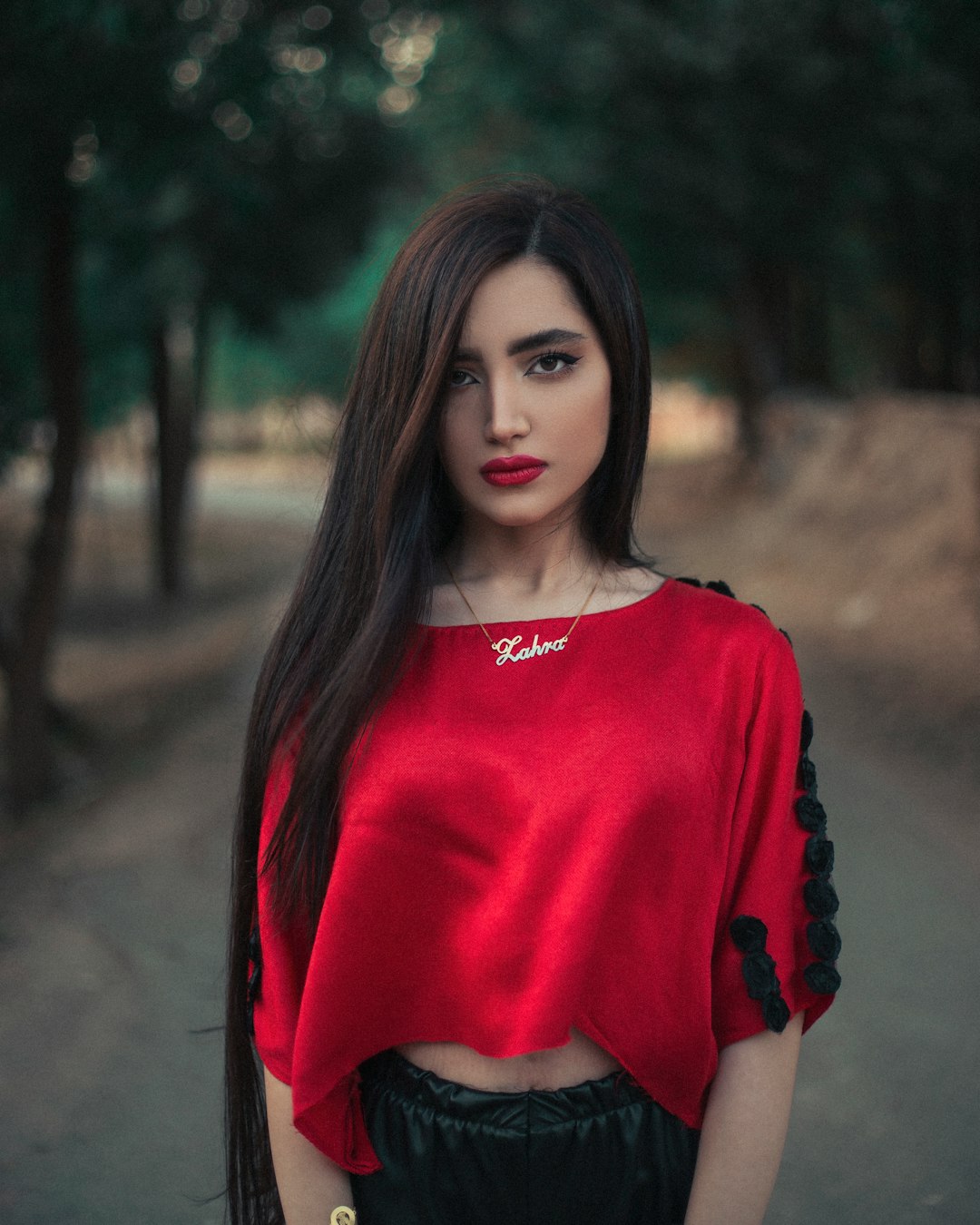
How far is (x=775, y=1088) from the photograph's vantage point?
1.61m

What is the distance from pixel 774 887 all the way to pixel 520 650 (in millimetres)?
462

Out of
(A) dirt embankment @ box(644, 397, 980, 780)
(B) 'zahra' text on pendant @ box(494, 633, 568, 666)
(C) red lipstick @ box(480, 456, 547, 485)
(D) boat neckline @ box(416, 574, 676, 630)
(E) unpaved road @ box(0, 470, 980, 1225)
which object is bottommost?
(E) unpaved road @ box(0, 470, 980, 1225)

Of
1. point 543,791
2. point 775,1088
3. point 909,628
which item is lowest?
point 909,628

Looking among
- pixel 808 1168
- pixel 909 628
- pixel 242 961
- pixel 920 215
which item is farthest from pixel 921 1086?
pixel 920 215

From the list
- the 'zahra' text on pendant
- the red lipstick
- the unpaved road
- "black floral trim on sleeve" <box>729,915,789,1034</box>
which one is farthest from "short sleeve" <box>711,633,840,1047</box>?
the unpaved road

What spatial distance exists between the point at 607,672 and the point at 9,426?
7.89m

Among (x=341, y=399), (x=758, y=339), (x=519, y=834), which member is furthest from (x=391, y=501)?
(x=758, y=339)

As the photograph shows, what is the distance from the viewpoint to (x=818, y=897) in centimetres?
161

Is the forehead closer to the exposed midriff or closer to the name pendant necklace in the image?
the name pendant necklace

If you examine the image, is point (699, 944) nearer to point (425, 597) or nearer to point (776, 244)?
point (425, 597)

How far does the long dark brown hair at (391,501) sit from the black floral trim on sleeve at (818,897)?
1.50ft

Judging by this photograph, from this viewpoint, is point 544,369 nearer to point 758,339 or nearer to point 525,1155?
point 525,1155

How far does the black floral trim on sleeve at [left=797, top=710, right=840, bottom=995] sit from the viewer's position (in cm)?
160

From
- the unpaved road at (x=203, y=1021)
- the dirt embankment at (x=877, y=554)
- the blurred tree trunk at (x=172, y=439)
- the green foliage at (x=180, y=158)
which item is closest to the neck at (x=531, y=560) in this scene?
the unpaved road at (x=203, y=1021)
